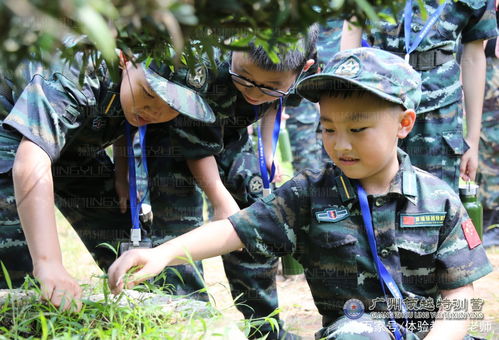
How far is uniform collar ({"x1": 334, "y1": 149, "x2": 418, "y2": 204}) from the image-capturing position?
2.11 metres

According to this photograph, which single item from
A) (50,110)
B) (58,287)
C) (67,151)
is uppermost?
(50,110)

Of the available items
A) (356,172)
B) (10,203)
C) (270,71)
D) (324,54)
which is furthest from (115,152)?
(324,54)

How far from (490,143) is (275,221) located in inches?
112

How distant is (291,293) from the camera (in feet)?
13.0

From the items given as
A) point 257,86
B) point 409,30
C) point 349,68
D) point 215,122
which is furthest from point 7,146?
point 409,30

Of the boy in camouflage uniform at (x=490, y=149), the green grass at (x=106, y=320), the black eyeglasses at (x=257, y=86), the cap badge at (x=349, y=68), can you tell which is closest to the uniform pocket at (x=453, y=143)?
the black eyeglasses at (x=257, y=86)

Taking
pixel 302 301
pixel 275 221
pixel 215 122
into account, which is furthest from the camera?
pixel 302 301

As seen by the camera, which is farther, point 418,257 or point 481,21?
point 481,21

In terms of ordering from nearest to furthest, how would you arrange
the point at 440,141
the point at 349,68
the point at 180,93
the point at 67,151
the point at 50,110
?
the point at 349,68 → the point at 50,110 → the point at 180,93 → the point at 67,151 → the point at 440,141

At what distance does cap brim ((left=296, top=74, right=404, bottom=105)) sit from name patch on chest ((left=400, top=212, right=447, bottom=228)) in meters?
0.34

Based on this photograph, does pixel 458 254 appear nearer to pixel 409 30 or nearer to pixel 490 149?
pixel 409 30

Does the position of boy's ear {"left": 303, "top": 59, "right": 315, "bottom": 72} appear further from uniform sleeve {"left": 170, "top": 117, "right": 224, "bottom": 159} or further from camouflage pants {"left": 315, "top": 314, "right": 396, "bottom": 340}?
camouflage pants {"left": 315, "top": 314, "right": 396, "bottom": 340}

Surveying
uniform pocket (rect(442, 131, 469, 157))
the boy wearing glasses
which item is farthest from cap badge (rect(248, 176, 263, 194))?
uniform pocket (rect(442, 131, 469, 157))

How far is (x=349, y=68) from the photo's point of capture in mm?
2057
